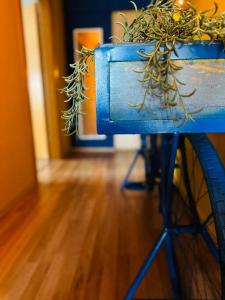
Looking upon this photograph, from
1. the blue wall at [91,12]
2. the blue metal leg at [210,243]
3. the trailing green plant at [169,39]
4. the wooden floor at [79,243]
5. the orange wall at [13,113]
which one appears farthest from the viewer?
the blue wall at [91,12]

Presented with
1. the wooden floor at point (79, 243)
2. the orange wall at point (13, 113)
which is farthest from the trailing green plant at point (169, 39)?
the orange wall at point (13, 113)

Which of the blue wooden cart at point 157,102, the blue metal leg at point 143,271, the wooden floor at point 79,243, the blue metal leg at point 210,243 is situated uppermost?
the blue wooden cart at point 157,102

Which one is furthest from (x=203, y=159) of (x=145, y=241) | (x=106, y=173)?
(x=106, y=173)

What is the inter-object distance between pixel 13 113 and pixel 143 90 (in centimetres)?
184

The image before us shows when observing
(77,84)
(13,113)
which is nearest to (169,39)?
(77,84)

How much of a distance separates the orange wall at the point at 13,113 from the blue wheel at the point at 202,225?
133cm

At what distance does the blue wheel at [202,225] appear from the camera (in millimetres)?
688

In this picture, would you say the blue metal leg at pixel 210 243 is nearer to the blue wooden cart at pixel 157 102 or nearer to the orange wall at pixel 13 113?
the blue wooden cart at pixel 157 102

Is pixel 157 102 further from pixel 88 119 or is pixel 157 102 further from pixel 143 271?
pixel 88 119

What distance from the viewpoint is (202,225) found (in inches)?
46.6

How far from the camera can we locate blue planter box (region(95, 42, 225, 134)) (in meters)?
0.63

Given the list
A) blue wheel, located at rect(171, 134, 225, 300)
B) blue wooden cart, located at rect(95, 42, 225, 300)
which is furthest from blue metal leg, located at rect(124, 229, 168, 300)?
blue wooden cart, located at rect(95, 42, 225, 300)

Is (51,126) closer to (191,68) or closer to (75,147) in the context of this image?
(75,147)

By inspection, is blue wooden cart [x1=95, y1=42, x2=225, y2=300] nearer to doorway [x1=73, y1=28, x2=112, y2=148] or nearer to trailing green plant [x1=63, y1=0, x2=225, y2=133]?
trailing green plant [x1=63, y1=0, x2=225, y2=133]
